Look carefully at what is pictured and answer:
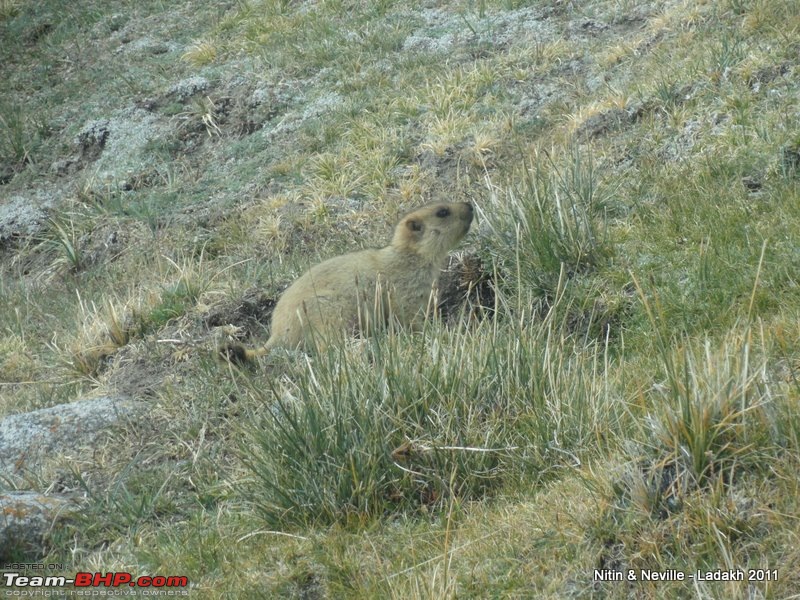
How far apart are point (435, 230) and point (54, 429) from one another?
325cm

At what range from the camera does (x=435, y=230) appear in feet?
26.6

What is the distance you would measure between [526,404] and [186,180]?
25.5 feet

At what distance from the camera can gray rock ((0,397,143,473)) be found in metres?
6.61

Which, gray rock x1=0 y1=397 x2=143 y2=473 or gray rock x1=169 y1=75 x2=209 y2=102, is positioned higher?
gray rock x1=169 y1=75 x2=209 y2=102

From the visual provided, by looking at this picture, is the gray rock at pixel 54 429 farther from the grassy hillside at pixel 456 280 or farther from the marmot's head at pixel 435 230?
the marmot's head at pixel 435 230

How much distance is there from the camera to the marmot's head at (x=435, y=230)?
26.6 ft

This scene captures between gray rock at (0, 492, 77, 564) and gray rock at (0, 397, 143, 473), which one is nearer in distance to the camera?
gray rock at (0, 492, 77, 564)

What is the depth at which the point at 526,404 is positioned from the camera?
17.5 feet

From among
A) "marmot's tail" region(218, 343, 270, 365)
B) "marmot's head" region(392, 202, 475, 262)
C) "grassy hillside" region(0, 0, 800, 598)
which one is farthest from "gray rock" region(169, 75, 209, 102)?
"marmot's tail" region(218, 343, 270, 365)

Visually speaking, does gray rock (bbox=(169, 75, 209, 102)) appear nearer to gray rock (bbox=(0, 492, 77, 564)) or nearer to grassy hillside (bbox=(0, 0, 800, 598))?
grassy hillside (bbox=(0, 0, 800, 598))

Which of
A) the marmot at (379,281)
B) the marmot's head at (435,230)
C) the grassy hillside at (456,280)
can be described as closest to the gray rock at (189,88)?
the grassy hillside at (456,280)

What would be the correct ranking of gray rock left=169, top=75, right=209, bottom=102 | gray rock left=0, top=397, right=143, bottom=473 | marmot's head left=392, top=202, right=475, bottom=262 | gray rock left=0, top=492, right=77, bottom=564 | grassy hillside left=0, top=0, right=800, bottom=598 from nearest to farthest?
grassy hillside left=0, top=0, right=800, bottom=598 < gray rock left=0, top=492, right=77, bottom=564 < gray rock left=0, top=397, right=143, bottom=473 < marmot's head left=392, top=202, right=475, bottom=262 < gray rock left=169, top=75, right=209, bottom=102

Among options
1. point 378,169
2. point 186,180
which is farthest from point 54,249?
point 378,169

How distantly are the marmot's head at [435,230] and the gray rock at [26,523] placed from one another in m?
3.46
